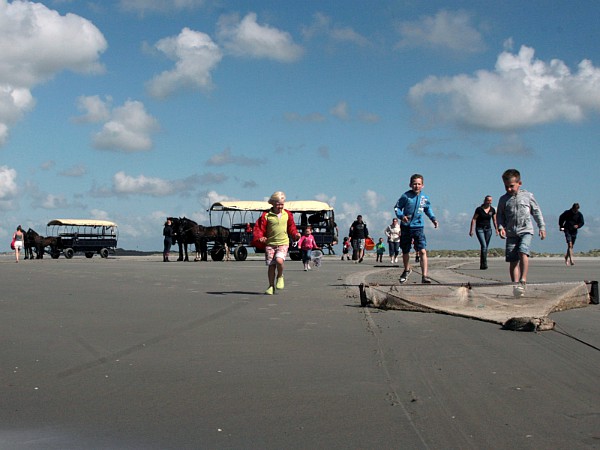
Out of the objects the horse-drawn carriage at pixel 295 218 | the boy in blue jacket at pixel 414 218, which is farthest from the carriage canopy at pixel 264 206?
the boy in blue jacket at pixel 414 218

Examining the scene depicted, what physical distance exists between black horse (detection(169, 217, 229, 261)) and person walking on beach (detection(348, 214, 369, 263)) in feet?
21.0

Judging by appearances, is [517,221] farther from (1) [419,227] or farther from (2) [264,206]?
(2) [264,206]

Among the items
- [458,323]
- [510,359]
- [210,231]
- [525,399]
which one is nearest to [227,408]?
[525,399]

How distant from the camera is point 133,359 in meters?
6.05

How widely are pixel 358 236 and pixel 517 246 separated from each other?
22.1 metres

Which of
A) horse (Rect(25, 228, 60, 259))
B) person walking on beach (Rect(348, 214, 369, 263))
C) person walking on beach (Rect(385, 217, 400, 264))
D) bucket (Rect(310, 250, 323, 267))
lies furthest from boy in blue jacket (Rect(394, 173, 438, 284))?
horse (Rect(25, 228, 60, 259))

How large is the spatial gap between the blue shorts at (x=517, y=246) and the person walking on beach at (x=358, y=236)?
21.5 metres

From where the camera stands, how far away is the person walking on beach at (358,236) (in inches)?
1307

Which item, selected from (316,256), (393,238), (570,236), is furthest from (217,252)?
(570,236)

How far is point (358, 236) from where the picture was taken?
3331 cm

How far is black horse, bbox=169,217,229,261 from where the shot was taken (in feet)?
119

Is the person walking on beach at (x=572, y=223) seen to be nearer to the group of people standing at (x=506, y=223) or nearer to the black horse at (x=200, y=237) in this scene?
the group of people standing at (x=506, y=223)

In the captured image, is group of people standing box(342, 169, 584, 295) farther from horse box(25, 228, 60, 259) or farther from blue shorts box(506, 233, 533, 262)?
horse box(25, 228, 60, 259)

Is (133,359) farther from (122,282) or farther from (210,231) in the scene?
(210,231)
